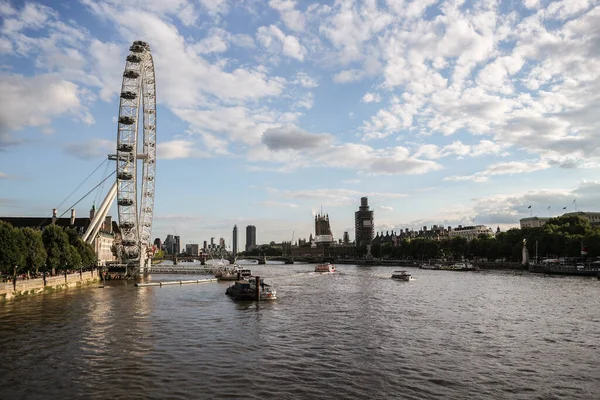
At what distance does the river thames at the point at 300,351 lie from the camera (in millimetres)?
24203

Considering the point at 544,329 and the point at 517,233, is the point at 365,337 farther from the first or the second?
the point at 517,233

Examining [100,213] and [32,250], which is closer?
[32,250]

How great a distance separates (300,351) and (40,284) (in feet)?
180

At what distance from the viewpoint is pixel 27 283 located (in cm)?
6662

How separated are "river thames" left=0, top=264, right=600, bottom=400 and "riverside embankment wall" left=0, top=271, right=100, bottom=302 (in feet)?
8.10

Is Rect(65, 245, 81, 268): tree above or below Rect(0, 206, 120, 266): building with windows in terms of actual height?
below

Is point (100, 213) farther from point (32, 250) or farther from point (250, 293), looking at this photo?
point (250, 293)

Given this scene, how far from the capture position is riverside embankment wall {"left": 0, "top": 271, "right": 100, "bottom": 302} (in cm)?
6012

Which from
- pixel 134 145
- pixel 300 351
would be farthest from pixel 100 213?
pixel 300 351

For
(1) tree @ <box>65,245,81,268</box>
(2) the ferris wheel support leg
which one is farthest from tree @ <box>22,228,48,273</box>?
(2) the ferris wheel support leg

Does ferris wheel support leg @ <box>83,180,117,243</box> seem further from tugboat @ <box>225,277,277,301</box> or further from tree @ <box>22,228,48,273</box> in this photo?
tugboat @ <box>225,277,277,301</box>

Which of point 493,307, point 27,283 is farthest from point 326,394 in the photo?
point 27,283

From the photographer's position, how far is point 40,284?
7100 centimetres

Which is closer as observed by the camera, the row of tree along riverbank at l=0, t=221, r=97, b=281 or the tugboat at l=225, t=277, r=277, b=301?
the row of tree along riverbank at l=0, t=221, r=97, b=281
